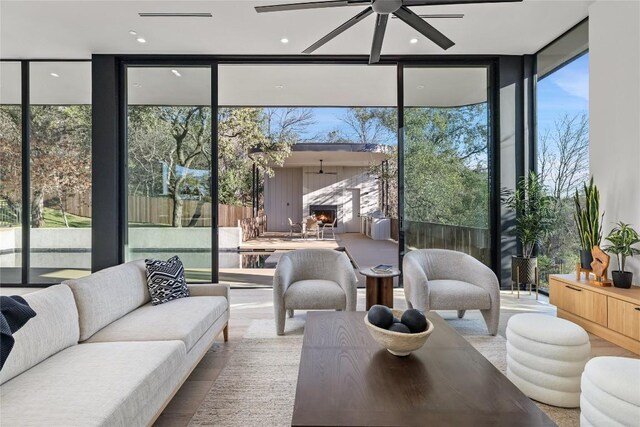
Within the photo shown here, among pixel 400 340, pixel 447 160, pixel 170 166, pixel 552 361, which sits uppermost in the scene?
pixel 447 160

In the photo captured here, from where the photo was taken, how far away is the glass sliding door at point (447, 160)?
5012mm

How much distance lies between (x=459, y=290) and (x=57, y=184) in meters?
5.72

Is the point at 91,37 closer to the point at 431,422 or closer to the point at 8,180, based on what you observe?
the point at 8,180

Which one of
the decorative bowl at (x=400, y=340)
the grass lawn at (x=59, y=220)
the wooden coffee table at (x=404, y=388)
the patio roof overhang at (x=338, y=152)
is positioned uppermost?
the patio roof overhang at (x=338, y=152)

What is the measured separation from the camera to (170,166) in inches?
194

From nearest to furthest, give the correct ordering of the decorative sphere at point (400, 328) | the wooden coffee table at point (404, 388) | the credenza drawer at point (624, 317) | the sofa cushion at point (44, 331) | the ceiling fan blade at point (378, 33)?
the wooden coffee table at point (404, 388) → the sofa cushion at point (44, 331) → the decorative sphere at point (400, 328) → the ceiling fan blade at point (378, 33) → the credenza drawer at point (624, 317)

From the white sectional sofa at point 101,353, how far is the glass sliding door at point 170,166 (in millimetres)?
2016

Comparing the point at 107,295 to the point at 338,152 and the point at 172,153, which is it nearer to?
the point at 172,153

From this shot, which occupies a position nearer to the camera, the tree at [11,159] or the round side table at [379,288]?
the round side table at [379,288]

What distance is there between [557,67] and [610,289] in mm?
2979

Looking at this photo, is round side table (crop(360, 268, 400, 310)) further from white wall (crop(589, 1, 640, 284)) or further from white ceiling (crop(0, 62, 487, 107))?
white ceiling (crop(0, 62, 487, 107))

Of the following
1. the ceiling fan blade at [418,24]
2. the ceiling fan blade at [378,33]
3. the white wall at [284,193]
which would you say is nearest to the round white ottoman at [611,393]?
the ceiling fan blade at [418,24]

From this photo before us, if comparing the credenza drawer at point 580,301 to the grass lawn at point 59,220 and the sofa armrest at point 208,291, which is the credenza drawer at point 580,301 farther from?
the grass lawn at point 59,220

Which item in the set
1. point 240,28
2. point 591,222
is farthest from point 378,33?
point 591,222
